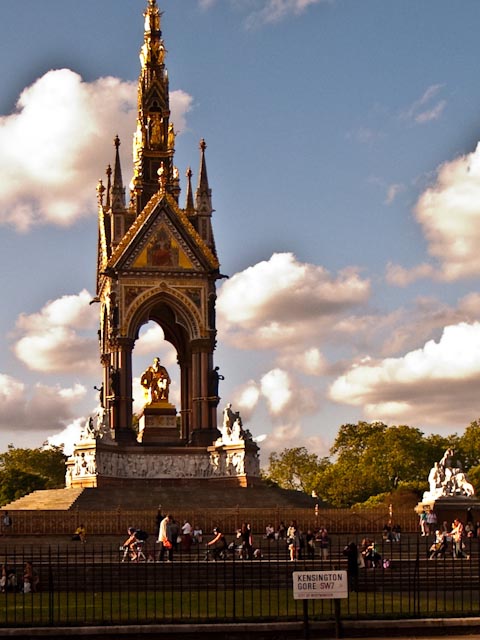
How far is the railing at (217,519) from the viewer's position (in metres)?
46.2

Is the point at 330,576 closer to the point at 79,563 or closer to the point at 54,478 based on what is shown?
the point at 79,563

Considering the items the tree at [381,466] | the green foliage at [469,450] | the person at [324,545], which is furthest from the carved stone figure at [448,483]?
the green foliage at [469,450]

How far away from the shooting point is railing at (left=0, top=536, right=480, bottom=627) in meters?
26.7

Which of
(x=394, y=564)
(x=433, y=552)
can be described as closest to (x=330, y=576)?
(x=394, y=564)

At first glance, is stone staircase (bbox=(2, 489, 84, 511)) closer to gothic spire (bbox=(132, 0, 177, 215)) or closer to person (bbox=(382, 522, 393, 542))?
person (bbox=(382, 522, 393, 542))

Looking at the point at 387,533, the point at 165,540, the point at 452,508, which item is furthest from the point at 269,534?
the point at 452,508

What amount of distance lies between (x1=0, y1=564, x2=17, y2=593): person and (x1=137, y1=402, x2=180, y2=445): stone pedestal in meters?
29.6

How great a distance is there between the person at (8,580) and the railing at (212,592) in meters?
0.04

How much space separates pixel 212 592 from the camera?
3170cm

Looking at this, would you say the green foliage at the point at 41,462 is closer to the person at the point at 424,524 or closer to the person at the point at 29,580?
the person at the point at 424,524

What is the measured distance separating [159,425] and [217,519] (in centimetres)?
1546

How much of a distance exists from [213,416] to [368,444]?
125 feet

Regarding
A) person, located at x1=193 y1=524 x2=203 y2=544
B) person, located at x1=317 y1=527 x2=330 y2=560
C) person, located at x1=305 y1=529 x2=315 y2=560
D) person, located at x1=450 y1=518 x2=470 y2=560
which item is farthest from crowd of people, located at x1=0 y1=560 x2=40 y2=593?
person, located at x1=450 y1=518 x2=470 y2=560

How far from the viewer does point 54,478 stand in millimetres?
102750
